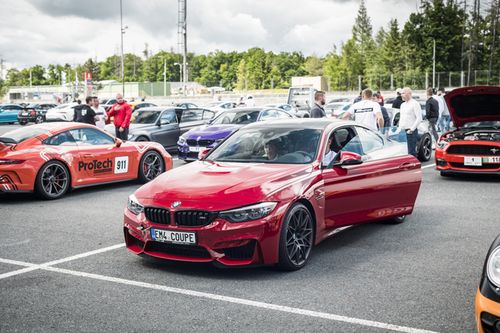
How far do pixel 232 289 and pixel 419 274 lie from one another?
1.80 m

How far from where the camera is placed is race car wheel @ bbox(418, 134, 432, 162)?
15.7m

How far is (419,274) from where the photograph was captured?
5574 millimetres

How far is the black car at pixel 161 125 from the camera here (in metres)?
17.4

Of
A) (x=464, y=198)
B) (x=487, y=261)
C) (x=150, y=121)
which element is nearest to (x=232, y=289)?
(x=487, y=261)

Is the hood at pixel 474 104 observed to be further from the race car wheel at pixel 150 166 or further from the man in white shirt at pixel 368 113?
the race car wheel at pixel 150 166

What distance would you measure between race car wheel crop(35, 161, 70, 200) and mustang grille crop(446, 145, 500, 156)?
294 inches

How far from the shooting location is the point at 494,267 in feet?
11.6

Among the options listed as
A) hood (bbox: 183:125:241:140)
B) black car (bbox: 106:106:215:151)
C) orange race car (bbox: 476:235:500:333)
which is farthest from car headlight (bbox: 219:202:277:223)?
black car (bbox: 106:106:215:151)

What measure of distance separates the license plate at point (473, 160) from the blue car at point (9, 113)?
40.2m

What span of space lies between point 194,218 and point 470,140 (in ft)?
26.3

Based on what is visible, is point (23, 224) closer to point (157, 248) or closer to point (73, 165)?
point (73, 165)

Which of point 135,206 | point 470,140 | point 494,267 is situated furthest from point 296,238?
point 470,140

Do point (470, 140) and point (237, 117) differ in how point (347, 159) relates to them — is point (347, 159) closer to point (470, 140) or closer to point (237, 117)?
point (470, 140)

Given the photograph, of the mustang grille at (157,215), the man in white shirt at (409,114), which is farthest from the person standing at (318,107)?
the mustang grille at (157,215)
